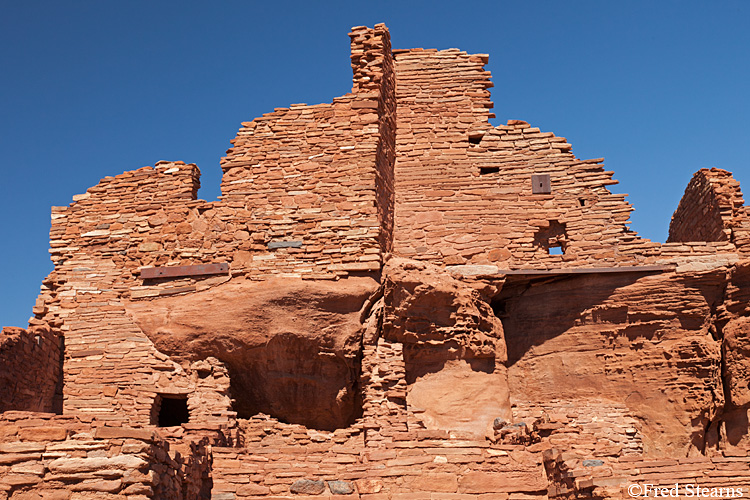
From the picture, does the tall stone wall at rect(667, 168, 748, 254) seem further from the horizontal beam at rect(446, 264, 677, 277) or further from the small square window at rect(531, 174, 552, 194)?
the small square window at rect(531, 174, 552, 194)

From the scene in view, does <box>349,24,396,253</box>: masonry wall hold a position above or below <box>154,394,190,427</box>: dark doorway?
above

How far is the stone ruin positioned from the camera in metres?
14.5

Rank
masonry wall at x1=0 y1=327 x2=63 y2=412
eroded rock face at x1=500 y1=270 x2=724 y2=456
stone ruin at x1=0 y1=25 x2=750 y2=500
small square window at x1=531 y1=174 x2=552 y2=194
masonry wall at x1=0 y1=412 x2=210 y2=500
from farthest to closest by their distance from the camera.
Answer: small square window at x1=531 y1=174 x2=552 y2=194, eroded rock face at x1=500 y1=270 x2=724 y2=456, stone ruin at x1=0 y1=25 x2=750 y2=500, masonry wall at x1=0 y1=327 x2=63 y2=412, masonry wall at x1=0 y1=412 x2=210 y2=500

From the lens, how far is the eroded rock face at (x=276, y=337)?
1453 cm

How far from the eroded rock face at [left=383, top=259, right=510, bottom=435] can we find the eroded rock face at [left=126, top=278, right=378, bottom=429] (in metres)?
0.68

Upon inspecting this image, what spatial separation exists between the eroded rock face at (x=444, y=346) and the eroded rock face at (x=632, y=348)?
3.25 ft

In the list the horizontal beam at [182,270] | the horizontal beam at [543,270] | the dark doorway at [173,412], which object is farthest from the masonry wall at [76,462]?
the horizontal beam at [543,270]

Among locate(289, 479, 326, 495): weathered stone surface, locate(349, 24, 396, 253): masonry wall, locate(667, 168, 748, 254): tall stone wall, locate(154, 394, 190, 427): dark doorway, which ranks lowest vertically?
locate(289, 479, 326, 495): weathered stone surface

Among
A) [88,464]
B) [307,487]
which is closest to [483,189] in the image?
[307,487]

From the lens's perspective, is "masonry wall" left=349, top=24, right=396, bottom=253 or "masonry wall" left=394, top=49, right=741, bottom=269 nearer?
"masonry wall" left=349, top=24, right=396, bottom=253

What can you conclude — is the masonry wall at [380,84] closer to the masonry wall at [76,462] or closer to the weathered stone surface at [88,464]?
the masonry wall at [76,462]

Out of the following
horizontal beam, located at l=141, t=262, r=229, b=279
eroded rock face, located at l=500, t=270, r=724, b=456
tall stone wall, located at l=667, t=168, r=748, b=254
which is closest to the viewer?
horizontal beam, located at l=141, t=262, r=229, b=279

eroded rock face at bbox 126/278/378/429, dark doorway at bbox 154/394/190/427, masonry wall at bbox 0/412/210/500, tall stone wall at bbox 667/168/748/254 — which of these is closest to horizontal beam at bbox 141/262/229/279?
eroded rock face at bbox 126/278/378/429

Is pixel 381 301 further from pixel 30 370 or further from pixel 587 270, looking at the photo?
pixel 30 370
